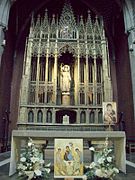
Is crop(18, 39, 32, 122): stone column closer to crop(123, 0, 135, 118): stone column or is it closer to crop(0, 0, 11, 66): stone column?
crop(0, 0, 11, 66): stone column

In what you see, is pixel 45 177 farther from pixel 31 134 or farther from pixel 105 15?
pixel 105 15

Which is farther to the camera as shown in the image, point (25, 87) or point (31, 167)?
point (25, 87)

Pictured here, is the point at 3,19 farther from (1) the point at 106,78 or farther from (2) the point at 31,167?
(2) the point at 31,167

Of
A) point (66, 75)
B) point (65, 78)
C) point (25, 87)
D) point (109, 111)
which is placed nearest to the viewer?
point (109, 111)

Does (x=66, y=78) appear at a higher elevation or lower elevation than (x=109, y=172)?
higher

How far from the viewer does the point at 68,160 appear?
4.83 meters

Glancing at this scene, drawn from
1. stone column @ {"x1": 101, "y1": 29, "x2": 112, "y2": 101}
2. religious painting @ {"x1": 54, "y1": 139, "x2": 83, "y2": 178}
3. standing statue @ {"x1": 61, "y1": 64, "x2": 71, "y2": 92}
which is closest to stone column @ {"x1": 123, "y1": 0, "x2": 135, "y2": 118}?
stone column @ {"x1": 101, "y1": 29, "x2": 112, "y2": 101}

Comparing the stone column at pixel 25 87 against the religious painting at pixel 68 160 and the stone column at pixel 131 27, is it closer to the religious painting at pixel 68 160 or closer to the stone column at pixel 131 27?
the stone column at pixel 131 27

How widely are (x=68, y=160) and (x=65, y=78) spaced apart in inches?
427

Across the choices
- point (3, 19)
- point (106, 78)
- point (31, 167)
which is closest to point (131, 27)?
point (106, 78)

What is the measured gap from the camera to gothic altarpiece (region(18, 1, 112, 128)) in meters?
13.7

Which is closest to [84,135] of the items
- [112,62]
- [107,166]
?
[107,166]

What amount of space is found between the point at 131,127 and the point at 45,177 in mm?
10737

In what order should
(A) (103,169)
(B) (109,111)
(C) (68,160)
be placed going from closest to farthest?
1. (A) (103,169)
2. (C) (68,160)
3. (B) (109,111)
